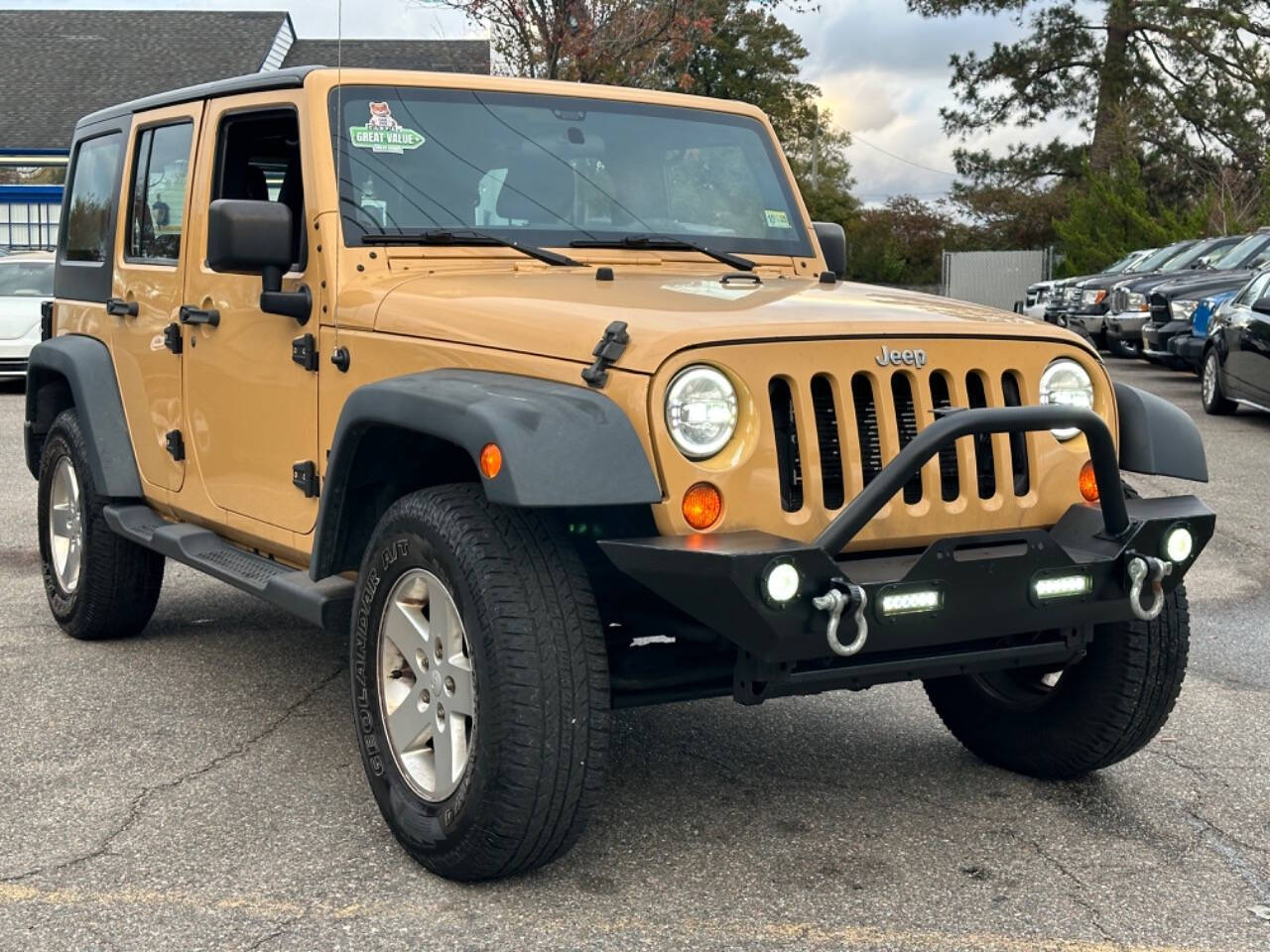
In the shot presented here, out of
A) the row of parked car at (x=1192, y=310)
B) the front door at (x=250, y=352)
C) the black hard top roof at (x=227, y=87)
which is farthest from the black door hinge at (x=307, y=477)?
the row of parked car at (x=1192, y=310)

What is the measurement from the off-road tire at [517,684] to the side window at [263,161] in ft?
4.81

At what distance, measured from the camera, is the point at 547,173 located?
16.5ft

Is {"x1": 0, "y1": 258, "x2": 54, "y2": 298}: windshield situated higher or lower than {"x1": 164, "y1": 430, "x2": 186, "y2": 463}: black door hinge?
lower

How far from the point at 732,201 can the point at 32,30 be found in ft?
138

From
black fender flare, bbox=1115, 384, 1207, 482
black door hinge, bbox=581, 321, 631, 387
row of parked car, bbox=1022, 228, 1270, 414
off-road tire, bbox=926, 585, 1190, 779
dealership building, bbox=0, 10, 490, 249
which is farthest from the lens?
dealership building, bbox=0, 10, 490, 249

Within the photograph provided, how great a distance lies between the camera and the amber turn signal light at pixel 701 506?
3535mm

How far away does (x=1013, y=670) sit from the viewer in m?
4.82

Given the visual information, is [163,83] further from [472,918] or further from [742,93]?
[472,918]

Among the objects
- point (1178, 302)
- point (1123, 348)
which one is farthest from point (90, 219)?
point (1123, 348)

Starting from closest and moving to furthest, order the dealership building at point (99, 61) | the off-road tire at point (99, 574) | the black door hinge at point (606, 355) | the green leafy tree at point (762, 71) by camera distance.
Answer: the black door hinge at point (606, 355) → the off-road tire at point (99, 574) → the dealership building at point (99, 61) → the green leafy tree at point (762, 71)

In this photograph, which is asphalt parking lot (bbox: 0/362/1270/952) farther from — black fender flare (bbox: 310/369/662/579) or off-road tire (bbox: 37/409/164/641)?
black fender flare (bbox: 310/369/662/579)

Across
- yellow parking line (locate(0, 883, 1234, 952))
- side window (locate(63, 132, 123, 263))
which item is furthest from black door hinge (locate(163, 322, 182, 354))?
yellow parking line (locate(0, 883, 1234, 952))

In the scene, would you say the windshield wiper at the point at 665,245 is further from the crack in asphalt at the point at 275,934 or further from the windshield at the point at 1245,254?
the windshield at the point at 1245,254

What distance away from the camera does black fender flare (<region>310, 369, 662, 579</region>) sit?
3.38 meters
